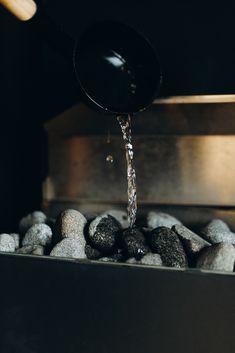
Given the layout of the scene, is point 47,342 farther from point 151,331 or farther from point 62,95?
point 62,95

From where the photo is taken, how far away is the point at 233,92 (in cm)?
115

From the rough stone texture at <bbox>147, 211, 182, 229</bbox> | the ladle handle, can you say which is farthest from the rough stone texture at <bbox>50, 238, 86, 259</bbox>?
the ladle handle

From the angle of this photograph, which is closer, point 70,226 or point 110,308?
point 110,308

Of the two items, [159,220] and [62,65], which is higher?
[62,65]

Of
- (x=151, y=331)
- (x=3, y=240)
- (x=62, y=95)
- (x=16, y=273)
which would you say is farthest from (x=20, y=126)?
(x=151, y=331)

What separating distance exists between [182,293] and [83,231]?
0.32m

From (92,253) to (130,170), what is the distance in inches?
8.8

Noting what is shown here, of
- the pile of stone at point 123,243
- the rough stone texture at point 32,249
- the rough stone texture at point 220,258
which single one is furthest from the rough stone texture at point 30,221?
the rough stone texture at point 220,258

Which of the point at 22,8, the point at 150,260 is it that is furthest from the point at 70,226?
the point at 22,8

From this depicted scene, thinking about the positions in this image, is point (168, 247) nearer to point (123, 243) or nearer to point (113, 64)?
point (123, 243)

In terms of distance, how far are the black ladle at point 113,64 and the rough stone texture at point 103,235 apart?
23 cm

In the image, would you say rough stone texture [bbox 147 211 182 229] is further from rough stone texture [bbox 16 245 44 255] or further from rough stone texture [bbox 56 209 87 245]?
rough stone texture [bbox 16 245 44 255]

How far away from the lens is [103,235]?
1.01 m

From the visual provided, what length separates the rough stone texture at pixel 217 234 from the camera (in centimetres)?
105
